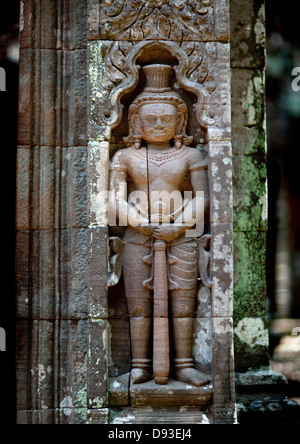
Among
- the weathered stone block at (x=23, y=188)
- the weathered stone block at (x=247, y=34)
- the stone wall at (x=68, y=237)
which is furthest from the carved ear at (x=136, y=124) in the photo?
the weathered stone block at (x=247, y=34)

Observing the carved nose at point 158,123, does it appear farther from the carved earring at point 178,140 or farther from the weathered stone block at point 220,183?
the weathered stone block at point 220,183

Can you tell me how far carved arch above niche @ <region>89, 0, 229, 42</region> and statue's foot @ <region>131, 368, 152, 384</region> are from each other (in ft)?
10.0

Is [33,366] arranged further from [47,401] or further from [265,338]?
[265,338]

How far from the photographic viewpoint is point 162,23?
17.4ft

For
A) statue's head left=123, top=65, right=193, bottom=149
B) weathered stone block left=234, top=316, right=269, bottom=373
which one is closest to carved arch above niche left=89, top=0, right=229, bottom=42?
statue's head left=123, top=65, right=193, bottom=149

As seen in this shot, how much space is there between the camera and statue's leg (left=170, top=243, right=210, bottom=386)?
16.8 ft

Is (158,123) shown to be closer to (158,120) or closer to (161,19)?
(158,120)

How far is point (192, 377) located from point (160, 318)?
59 centimetres

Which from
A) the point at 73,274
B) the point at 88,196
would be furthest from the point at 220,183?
the point at 73,274

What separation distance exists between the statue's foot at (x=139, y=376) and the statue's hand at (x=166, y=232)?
1201 mm

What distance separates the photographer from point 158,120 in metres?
5.25

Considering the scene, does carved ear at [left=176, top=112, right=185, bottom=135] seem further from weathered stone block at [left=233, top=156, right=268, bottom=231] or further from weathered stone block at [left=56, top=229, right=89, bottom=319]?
weathered stone block at [left=56, top=229, right=89, bottom=319]
